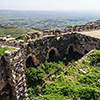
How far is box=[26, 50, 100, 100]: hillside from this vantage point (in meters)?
10.5

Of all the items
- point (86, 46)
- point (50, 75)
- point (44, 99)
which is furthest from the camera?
point (86, 46)

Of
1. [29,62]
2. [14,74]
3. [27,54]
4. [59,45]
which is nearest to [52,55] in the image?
[59,45]

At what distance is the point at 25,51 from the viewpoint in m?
15.1

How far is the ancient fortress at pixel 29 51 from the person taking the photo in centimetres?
846

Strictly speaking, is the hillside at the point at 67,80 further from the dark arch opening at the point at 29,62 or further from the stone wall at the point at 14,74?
the stone wall at the point at 14,74

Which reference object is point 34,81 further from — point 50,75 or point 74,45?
point 74,45

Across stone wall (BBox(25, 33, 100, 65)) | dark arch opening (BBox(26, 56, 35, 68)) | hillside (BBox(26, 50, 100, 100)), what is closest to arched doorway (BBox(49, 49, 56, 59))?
stone wall (BBox(25, 33, 100, 65))

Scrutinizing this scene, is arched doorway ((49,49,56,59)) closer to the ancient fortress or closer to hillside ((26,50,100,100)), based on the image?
the ancient fortress

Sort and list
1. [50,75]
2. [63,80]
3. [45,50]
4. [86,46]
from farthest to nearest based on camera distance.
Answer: [86,46] → [45,50] → [50,75] → [63,80]

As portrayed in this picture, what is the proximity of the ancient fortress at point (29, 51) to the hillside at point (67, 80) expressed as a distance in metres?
1.76

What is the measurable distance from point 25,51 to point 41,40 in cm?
308

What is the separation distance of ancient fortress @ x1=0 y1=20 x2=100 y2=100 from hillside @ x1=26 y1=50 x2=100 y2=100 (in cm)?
176

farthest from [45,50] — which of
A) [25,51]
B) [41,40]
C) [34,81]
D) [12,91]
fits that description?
[12,91]

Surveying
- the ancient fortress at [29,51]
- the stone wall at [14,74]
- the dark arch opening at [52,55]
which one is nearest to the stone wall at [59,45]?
the ancient fortress at [29,51]
